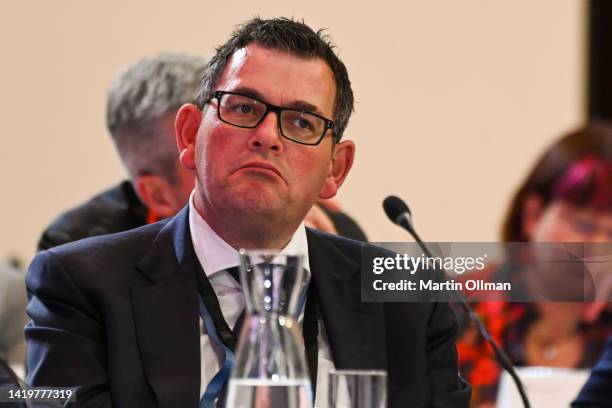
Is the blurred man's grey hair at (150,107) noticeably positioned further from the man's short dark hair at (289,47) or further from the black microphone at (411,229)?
the black microphone at (411,229)

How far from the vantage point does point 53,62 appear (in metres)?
3.98

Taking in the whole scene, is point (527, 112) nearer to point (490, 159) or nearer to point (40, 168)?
point (490, 159)

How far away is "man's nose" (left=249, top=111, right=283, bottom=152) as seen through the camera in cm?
159

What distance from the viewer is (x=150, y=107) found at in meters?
2.43

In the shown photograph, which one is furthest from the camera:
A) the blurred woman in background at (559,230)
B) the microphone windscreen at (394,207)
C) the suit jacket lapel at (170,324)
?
the blurred woman in background at (559,230)

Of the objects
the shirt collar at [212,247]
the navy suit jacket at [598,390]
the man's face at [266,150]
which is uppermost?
the man's face at [266,150]

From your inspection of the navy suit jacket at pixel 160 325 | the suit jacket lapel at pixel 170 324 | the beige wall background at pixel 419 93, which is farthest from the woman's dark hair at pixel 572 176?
the suit jacket lapel at pixel 170 324

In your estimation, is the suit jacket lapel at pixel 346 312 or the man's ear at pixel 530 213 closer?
the suit jacket lapel at pixel 346 312

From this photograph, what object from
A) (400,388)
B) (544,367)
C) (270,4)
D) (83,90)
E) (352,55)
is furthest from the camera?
(83,90)

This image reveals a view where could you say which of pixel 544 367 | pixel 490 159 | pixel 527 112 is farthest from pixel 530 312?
pixel 527 112

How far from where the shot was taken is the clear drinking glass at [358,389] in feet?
4.17

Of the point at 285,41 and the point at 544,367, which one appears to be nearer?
the point at 285,41

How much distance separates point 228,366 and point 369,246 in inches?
11.8

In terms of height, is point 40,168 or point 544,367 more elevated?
point 40,168
